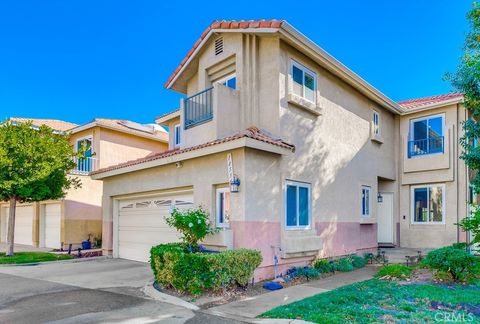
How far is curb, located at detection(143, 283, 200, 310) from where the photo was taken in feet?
25.2

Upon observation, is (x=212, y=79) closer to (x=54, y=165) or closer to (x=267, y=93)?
(x=267, y=93)

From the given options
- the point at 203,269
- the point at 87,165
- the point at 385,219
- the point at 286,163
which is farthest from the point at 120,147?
the point at 203,269

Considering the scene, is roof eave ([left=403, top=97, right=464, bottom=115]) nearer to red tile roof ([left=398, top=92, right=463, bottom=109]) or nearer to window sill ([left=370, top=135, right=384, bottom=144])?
red tile roof ([left=398, top=92, right=463, bottom=109])

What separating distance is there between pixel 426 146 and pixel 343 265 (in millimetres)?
7570

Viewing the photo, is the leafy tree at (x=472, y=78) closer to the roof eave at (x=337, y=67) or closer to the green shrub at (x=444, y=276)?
the green shrub at (x=444, y=276)

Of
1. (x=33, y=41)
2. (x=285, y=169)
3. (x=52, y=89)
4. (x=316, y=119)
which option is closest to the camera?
(x=285, y=169)

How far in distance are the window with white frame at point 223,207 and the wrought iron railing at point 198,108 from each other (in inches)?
93.6

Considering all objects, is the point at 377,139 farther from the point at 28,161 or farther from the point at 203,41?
the point at 28,161

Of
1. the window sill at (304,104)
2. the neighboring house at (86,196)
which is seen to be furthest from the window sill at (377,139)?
the neighboring house at (86,196)

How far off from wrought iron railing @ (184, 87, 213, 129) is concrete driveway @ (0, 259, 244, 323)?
5.03 meters

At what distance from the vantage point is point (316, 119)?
12609mm

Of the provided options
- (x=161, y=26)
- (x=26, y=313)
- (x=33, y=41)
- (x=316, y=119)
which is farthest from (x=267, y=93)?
(x=33, y=41)

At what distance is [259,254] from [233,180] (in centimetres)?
201

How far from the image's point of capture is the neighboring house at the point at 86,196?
19.8m
